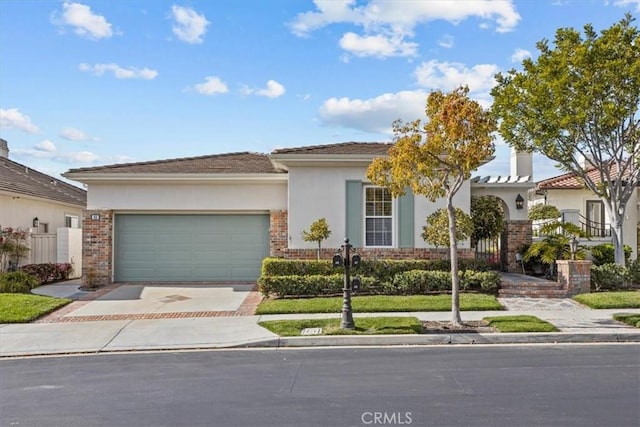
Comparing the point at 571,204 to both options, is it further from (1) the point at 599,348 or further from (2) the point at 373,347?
(2) the point at 373,347

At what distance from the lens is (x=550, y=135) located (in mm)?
14977

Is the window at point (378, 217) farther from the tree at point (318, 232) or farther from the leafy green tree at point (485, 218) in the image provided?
the leafy green tree at point (485, 218)

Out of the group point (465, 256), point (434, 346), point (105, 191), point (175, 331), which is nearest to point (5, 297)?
point (105, 191)

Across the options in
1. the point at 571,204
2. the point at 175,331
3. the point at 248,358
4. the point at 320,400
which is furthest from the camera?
the point at 571,204

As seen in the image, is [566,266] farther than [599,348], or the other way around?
[566,266]

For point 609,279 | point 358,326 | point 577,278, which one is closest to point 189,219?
point 358,326

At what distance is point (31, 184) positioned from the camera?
21312 millimetres

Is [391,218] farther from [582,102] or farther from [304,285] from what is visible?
[582,102]

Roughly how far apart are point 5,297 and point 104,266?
340cm

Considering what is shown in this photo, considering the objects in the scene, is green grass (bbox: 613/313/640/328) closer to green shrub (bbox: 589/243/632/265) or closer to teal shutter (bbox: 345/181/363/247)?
green shrub (bbox: 589/243/632/265)

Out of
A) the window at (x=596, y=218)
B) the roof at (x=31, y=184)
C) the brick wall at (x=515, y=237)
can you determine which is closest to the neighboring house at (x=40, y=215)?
the roof at (x=31, y=184)

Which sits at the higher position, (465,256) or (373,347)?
(465,256)

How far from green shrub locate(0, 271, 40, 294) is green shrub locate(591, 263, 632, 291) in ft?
50.3

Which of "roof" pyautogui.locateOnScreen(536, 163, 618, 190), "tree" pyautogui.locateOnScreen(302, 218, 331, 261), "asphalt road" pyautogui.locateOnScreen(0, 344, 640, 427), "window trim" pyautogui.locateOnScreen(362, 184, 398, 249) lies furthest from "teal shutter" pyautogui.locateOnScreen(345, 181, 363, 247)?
"roof" pyautogui.locateOnScreen(536, 163, 618, 190)
